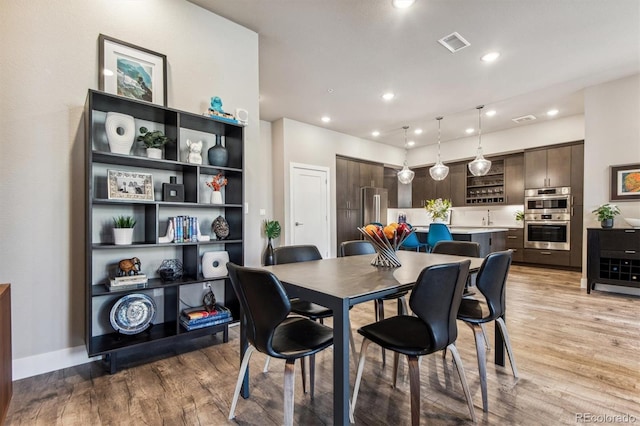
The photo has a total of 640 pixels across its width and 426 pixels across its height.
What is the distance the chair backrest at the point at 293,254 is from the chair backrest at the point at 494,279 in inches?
48.3

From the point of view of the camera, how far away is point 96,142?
221 centimetres

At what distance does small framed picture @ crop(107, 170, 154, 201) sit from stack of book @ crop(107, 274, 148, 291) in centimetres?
57

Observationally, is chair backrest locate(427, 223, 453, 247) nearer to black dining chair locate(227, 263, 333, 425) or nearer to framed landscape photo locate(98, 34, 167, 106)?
black dining chair locate(227, 263, 333, 425)

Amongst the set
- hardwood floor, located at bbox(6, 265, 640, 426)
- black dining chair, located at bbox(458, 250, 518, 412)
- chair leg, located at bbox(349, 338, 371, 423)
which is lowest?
hardwood floor, located at bbox(6, 265, 640, 426)

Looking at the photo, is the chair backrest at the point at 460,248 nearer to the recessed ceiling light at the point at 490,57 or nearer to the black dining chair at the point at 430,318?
the black dining chair at the point at 430,318

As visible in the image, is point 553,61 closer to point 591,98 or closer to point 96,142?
point 591,98

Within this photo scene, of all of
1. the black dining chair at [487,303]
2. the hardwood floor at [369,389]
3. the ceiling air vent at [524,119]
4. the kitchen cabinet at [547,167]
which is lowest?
the hardwood floor at [369,389]

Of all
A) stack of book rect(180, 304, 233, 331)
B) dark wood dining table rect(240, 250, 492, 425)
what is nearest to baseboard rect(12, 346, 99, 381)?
stack of book rect(180, 304, 233, 331)

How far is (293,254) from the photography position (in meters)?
2.38

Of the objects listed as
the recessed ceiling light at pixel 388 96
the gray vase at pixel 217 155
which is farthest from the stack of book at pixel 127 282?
the recessed ceiling light at pixel 388 96

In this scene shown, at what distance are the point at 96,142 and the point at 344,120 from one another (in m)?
4.35

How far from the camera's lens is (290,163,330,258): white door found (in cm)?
579

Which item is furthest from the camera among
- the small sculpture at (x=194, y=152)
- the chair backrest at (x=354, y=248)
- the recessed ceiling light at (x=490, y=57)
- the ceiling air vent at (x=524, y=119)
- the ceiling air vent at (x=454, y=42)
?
the ceiling air vent at (x=524, y=119)

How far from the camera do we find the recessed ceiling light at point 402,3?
255cm
